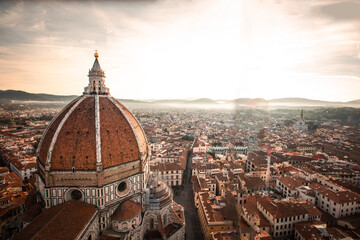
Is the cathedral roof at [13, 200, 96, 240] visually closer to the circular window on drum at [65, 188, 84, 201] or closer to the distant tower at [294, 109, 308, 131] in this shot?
the circular window on drum at [65, 188, 84, 201]

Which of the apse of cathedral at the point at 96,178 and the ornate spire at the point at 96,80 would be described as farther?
the ornate spire at the point at 96,80

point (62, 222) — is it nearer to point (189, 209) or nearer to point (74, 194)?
point (74, 194)

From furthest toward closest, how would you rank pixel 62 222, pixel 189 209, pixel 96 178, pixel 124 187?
pixel 189 209 < pixel 124 187 < pixel 96 178 < pixel 62 222

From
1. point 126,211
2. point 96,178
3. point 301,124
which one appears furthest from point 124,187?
point 301,124

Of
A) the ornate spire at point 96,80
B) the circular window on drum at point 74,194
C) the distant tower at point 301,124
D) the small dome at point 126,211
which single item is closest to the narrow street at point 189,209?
the small dome at point 126,211

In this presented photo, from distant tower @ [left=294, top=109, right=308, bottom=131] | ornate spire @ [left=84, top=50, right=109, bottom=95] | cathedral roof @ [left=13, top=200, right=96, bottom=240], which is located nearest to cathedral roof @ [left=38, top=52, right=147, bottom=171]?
ornate spire @ [left=84, top=50, right=109, bottom=95]

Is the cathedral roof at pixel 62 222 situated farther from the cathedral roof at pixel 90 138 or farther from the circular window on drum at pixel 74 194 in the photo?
the cathedral roof at pixel 90 138

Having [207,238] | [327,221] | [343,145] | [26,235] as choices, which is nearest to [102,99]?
[26,235]
